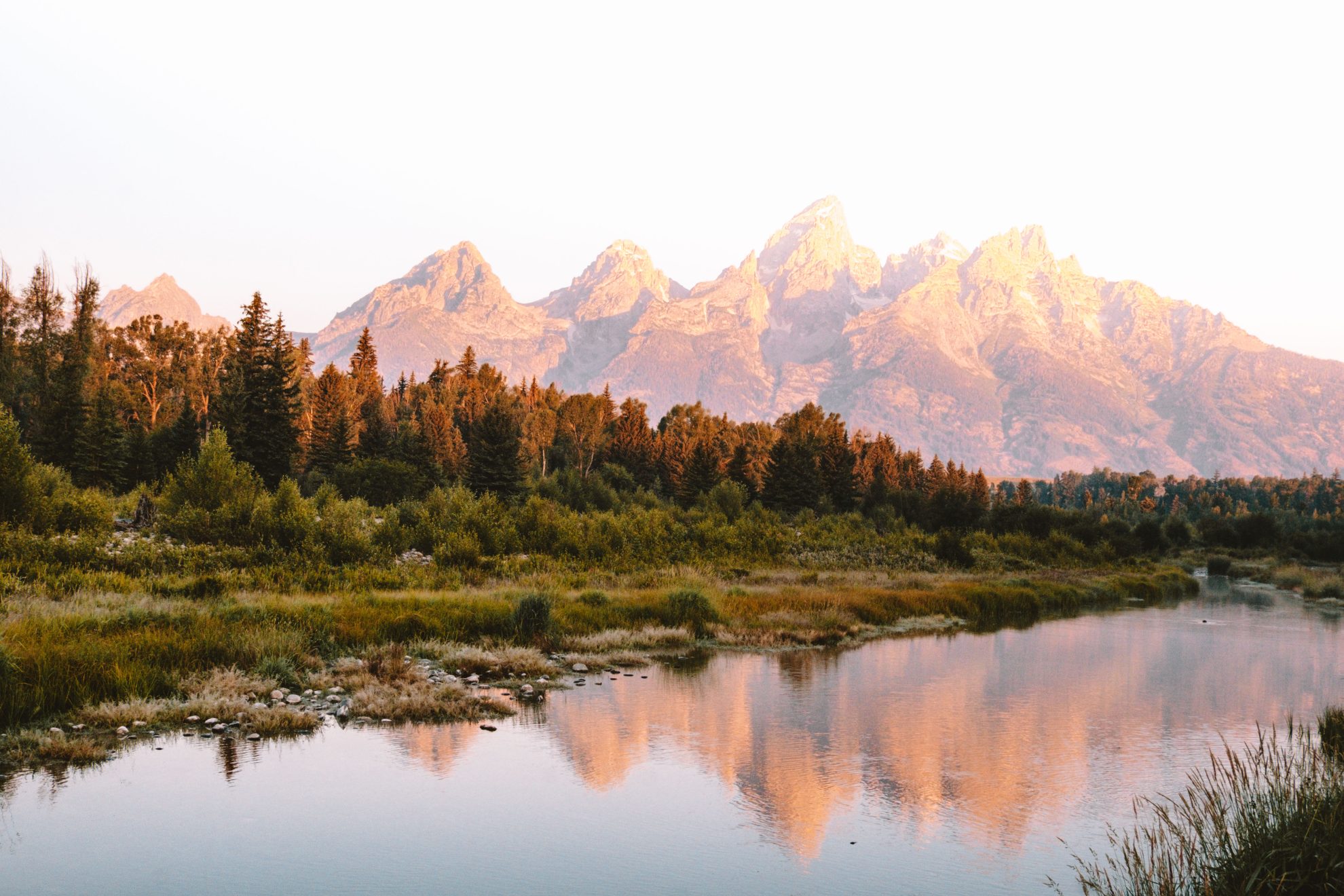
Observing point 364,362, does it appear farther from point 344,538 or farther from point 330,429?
point 344,538

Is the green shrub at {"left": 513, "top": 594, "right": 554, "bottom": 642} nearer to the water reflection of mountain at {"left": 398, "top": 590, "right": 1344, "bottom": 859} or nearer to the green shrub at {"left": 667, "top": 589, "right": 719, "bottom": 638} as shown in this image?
the water reflection of mountain at {"left": 398, "top": 590, "right": 1344, "bottom": 859}

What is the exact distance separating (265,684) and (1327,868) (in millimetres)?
17005

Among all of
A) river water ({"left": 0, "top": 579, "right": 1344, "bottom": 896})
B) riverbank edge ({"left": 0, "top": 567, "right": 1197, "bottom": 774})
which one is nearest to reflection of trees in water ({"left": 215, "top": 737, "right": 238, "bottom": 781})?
river water ({"left": 0, "top": 579, "right": 1344, "bottom": 896})

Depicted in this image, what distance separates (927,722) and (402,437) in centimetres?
8442

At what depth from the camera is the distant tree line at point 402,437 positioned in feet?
229

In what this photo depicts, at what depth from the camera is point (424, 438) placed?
99062 mm

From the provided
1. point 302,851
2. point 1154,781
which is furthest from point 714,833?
point 1154,781

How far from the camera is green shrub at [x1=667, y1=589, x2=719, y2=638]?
30312mm

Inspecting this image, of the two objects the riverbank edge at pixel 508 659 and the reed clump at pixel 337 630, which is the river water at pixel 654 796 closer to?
the riverbank edge at pixel 508 659

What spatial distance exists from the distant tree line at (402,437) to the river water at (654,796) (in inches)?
1811

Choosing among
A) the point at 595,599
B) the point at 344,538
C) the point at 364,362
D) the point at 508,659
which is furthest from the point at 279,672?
the point at 364,362

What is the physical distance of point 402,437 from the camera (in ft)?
321

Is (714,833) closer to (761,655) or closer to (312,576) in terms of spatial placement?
(761,655)

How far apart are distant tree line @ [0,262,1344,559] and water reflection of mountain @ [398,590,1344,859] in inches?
1529
